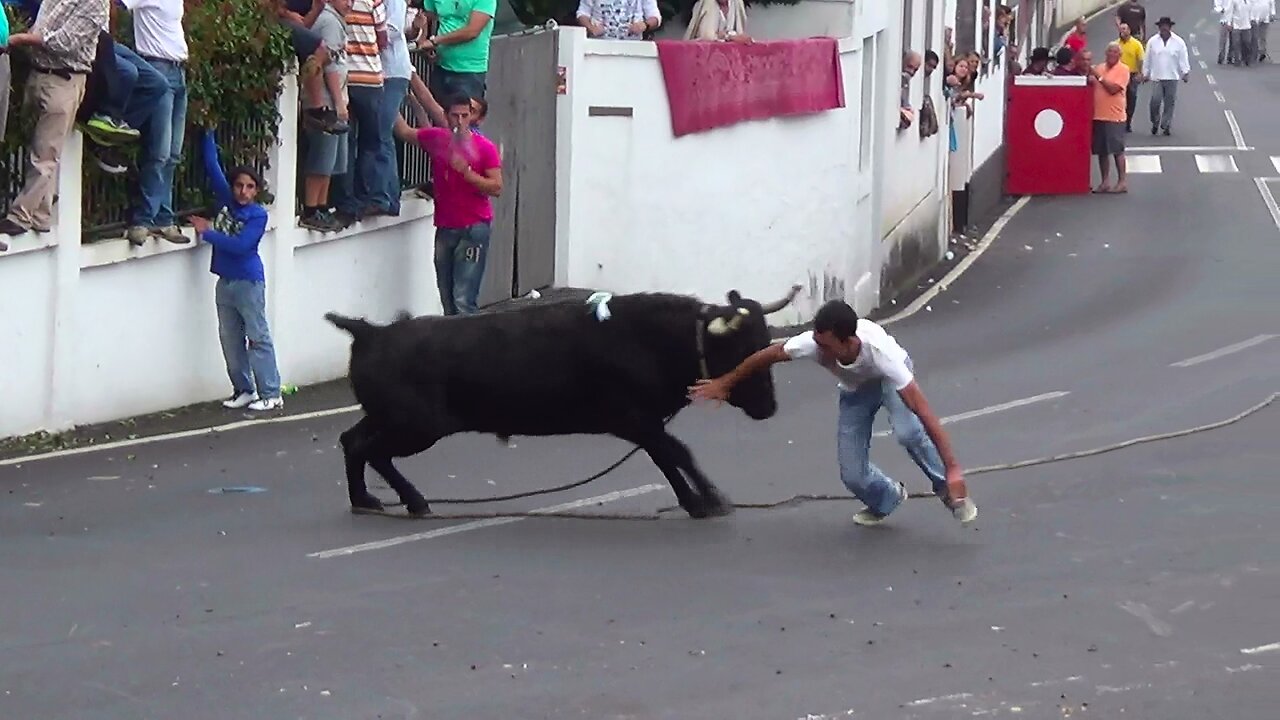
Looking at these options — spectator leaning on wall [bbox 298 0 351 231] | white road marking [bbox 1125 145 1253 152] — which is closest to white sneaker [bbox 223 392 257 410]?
spectator leaning on wall [bbox 298 0 351 231]

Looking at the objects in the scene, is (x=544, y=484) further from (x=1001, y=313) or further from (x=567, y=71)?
(x=1001, y=313)

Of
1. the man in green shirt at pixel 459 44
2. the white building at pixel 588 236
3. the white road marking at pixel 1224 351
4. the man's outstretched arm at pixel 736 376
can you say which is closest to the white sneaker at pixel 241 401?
the white building at pixel 588 236

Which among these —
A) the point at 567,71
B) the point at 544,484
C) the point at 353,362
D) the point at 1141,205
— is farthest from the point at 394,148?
the point at 1141,205

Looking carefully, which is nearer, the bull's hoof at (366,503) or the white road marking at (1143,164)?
the bull's hoof at (366,503)

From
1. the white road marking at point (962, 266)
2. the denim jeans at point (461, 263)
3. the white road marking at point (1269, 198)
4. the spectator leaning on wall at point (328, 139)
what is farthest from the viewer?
the white road marking at point (1269, 198)

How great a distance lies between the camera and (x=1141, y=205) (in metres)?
31.4

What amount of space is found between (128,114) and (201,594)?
5.22 m

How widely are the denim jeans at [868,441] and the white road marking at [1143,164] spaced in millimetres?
24864

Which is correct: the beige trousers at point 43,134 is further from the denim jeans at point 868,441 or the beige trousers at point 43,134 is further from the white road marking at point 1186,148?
the white road marking at point 1186,148

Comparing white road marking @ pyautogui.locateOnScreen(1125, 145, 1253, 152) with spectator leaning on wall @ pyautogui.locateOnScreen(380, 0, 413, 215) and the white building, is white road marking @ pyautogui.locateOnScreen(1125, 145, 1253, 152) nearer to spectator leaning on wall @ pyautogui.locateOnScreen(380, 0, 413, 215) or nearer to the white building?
the white building

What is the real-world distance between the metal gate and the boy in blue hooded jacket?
3604mm

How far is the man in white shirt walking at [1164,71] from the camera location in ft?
127

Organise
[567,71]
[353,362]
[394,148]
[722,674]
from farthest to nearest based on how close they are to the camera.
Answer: [567,71]
[394,148]
[353,362]
[722,674]

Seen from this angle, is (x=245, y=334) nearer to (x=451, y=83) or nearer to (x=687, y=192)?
(x=451, y=83)
